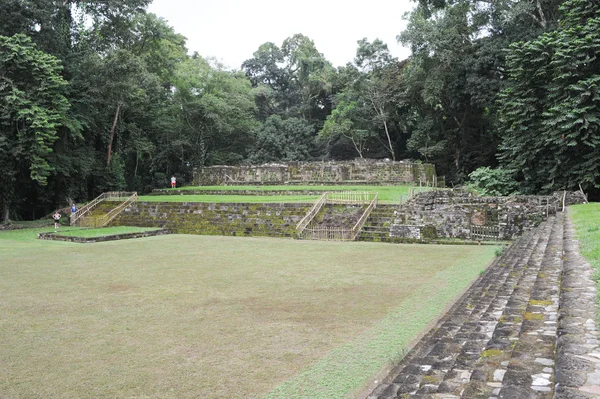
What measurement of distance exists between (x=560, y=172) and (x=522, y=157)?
1798mm

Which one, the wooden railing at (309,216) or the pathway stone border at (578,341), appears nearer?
the pathway stone border at (578,341)

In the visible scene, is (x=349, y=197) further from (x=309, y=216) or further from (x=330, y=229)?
(x=330, y=229)

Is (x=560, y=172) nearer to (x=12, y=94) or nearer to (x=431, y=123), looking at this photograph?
(x=431, y=123)

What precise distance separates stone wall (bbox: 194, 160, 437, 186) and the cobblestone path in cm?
2204

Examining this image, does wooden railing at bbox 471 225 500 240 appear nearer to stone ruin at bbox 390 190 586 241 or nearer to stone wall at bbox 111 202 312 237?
stone ruin at bbox 390 190 586 241

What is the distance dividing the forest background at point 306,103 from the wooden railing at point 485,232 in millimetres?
5425

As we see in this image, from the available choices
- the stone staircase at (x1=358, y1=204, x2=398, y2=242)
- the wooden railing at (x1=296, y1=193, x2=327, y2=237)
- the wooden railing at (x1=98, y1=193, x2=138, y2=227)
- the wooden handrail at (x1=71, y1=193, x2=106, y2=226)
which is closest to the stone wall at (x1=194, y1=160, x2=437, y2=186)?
the wooden handrail at (x1=71, y1=193, x2=106, y2=226)

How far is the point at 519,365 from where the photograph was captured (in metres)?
2.64

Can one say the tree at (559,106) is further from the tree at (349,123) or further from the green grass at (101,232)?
the green grass at (101,232)

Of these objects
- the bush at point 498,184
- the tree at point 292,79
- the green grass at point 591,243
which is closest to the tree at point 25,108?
the bush at point 498,184

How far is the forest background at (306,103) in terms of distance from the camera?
18.1 meters

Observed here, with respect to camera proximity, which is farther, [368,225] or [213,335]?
[368,225]

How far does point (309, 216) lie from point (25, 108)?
13961 millimetres

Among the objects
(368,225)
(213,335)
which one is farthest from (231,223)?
(213,335)
